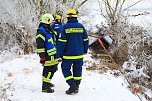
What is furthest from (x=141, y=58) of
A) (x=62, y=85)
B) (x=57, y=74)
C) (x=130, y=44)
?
(x=62, y=85)

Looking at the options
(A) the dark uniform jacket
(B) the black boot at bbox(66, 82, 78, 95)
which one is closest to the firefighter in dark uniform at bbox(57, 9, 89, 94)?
(B) the black boot at bbox(66, 82, 78, 95)

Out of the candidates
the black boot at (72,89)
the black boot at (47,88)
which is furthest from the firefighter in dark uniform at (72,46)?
the black boot at (47,88)

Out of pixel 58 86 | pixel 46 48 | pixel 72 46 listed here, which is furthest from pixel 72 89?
pixel 46 48

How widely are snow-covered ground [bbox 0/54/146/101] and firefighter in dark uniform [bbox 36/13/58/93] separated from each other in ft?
1.34

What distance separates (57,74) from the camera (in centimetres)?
971

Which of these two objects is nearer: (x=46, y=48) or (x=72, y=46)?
(x=72, y=46)

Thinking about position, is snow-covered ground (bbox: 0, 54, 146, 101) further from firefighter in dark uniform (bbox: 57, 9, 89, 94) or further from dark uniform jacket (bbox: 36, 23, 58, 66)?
dark uniform jacket (bbox: 36, 23, 58, 66)

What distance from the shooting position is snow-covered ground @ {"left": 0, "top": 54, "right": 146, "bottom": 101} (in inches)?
287

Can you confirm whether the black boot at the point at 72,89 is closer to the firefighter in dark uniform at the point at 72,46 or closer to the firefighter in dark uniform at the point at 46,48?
the firefighter in dark uniform at the point at 72,46

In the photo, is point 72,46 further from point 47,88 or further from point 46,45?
point 47,88

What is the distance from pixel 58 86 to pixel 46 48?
4.61ft

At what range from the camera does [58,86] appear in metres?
8.31

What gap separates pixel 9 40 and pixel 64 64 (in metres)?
12.0

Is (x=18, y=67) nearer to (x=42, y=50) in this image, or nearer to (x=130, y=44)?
(x=42, y=50)
